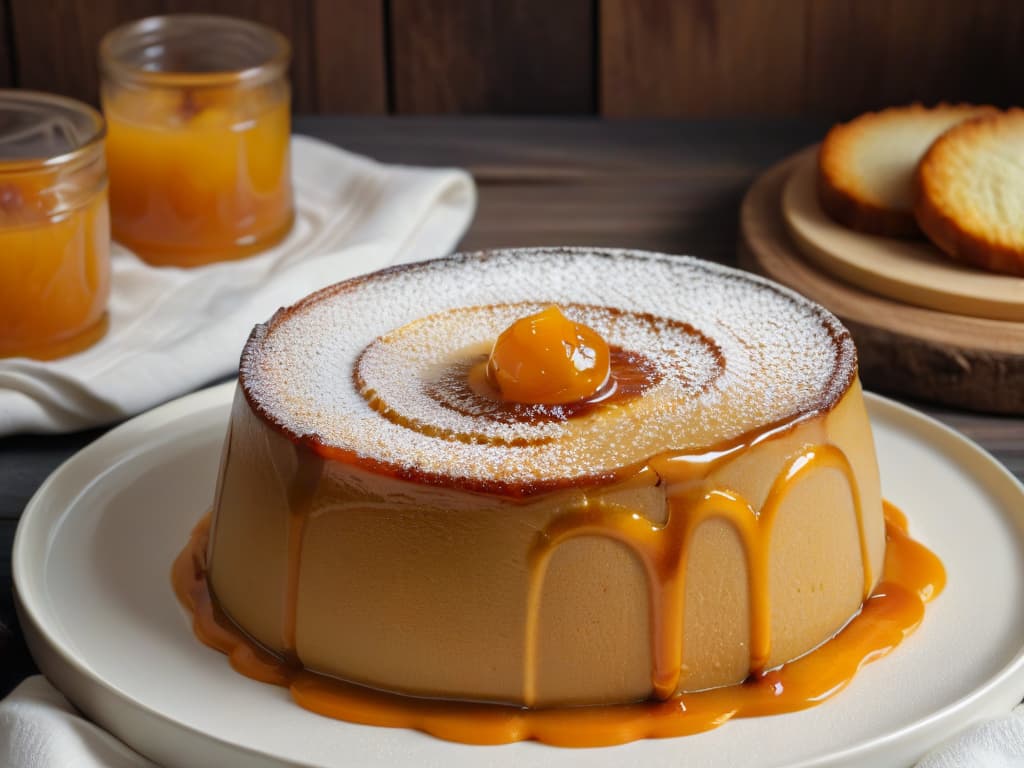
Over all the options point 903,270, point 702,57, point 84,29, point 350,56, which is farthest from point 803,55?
point 84,29

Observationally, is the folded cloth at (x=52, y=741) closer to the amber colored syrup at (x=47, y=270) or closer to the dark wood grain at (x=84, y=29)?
the amber colored syrup at (x=47, y=270)

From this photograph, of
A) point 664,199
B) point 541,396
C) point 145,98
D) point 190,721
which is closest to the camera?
point 190,721

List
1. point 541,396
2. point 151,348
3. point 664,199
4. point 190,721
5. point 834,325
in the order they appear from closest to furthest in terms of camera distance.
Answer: point 190,721 → point 541,396 → point 834,325 → point 151,348 → point 664,199

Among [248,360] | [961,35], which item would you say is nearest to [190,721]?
[248,360]

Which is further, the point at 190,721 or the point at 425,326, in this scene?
the point at 425,326

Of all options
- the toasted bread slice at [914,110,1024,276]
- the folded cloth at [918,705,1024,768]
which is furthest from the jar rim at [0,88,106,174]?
the folded cloth at [918,705,1024,768]

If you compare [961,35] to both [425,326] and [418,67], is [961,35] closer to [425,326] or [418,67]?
[418,67]

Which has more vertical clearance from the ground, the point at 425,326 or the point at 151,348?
the point at 425,326
